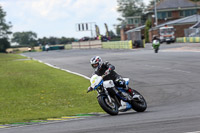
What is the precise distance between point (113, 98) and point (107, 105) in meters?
0.49

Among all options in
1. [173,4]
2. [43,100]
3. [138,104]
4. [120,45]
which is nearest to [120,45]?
[120,45]

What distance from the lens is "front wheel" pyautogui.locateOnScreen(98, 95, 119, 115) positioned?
10.9 m

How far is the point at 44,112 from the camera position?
13.1 meters

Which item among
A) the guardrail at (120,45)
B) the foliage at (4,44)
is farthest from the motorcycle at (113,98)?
the foliage at (4,44)

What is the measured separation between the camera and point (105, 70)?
11.3m

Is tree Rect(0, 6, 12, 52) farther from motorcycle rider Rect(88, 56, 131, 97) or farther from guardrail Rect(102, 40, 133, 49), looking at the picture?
motorcycle rider Rect(88, 56, 131, 97)

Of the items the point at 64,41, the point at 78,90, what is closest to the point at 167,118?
the point at 78,90

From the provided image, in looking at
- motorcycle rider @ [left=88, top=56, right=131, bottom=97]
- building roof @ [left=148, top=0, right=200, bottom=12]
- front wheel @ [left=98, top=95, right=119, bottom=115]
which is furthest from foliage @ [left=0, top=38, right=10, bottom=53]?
front wheel @ [left=98, top=95, right=119, bottom=115]

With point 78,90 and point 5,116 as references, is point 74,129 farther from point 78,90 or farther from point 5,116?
point 78,90

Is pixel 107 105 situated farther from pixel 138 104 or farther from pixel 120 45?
pixel 120 45

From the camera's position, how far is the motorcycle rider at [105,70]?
11.0 meters

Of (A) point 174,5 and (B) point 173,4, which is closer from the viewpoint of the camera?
(A) point 174,5

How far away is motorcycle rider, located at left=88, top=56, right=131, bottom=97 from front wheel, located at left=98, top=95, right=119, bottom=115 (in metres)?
0.35

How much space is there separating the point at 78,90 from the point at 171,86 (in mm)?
3722
